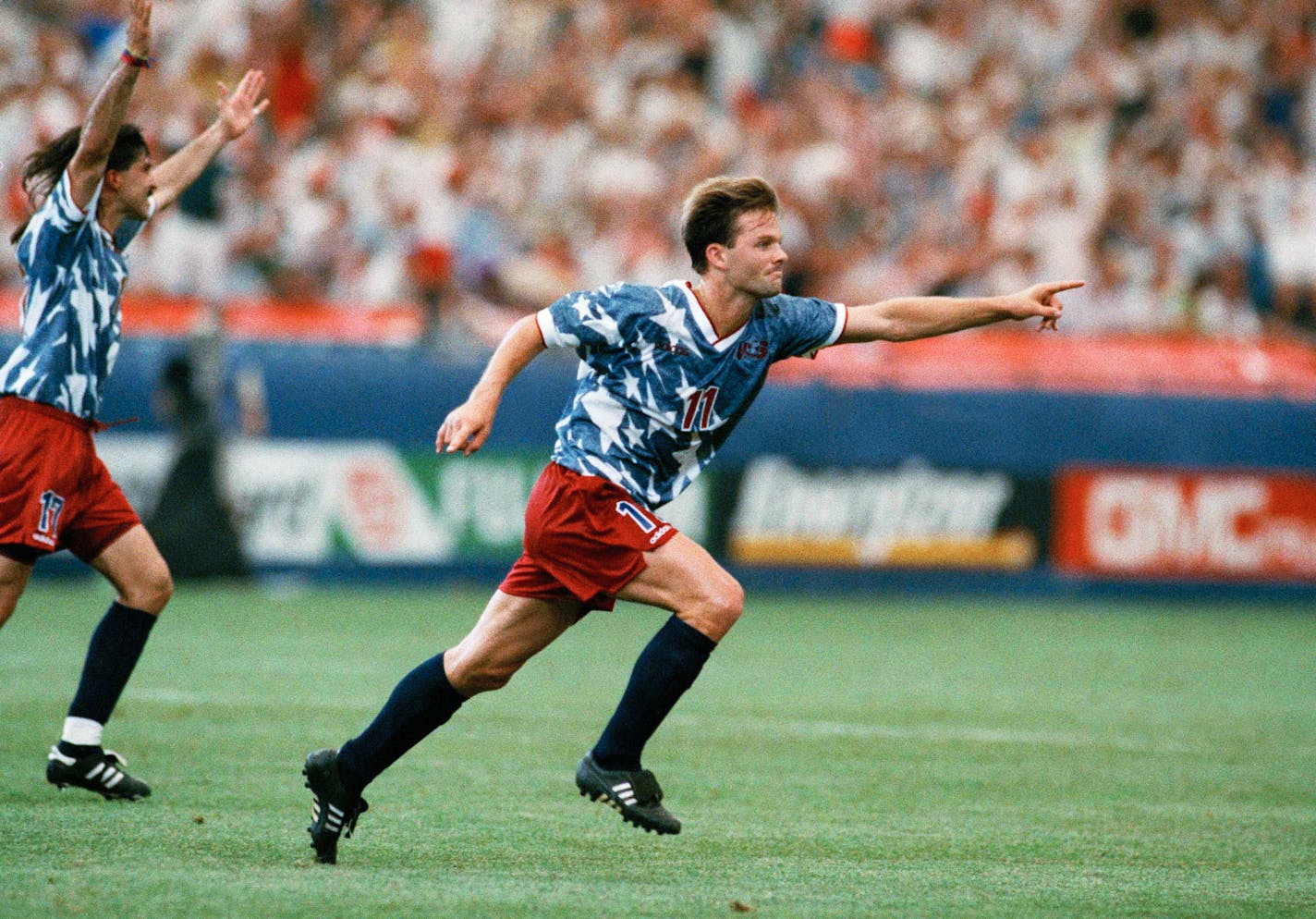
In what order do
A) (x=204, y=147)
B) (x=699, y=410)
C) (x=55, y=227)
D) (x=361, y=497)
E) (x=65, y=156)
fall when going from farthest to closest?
(x=361, y=497)
(x=204, y=147)
(x=65, y=156)
(x=55, y=227)
(x=699, y=410)

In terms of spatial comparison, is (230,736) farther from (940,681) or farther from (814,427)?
(814,427)

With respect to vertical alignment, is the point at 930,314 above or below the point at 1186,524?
above

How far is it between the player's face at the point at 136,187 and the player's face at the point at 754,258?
213 centimetres

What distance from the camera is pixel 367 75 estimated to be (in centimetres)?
1612

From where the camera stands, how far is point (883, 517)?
1484cm

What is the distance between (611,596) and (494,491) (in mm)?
8838

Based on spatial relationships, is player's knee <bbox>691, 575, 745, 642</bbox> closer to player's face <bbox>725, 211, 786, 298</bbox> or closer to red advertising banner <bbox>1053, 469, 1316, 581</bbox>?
player's face <bbox>725, 211, 786, 298</bbox>

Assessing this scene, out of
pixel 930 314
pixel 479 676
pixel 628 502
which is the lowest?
pixel 479 676

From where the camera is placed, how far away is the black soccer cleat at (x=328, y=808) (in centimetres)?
535

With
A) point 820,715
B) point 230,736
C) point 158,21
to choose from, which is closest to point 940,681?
point 820,715

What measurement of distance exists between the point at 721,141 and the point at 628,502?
11.6 meters

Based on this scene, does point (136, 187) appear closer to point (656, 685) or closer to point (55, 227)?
point (55, 227)

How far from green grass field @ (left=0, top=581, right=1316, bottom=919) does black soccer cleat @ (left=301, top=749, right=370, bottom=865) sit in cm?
11

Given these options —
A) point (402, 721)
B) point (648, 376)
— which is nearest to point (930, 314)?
point (648, 376)
